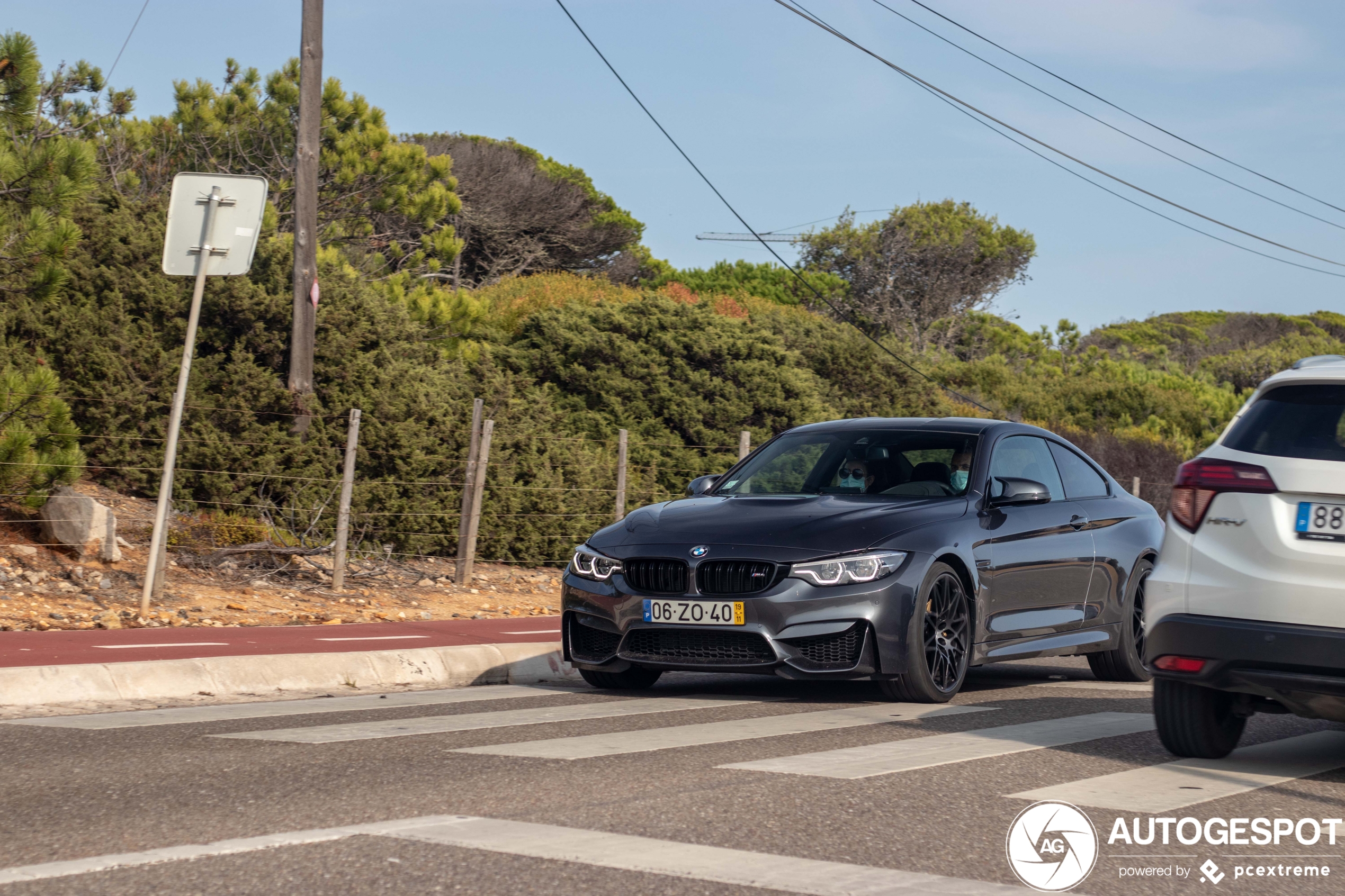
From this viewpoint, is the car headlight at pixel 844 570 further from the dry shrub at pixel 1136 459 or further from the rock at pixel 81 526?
the dry shrub at pixel 1136 459

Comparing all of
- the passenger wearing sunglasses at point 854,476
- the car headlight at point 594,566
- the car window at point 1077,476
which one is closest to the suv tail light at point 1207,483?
the passenger wearing sunglasses at point 854,476

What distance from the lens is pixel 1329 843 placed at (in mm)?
4367

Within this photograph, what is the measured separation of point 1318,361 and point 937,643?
263cm

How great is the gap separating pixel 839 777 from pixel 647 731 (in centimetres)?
136

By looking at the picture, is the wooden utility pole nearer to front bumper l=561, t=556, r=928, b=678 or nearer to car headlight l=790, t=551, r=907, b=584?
front bumper l=561, t=556, r=928, b=678

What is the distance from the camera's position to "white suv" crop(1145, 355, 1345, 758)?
5117 millimetres

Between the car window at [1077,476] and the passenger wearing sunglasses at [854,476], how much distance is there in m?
1.37

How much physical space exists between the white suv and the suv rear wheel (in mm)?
118

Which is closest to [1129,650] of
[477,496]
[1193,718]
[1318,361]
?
[1193,718]

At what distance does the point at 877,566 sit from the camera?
723 cm

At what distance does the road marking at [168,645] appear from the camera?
Answer: 8938mm

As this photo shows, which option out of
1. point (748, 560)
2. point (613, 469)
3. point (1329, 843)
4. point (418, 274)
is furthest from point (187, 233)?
point (418, 274)

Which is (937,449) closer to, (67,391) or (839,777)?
(839,777)

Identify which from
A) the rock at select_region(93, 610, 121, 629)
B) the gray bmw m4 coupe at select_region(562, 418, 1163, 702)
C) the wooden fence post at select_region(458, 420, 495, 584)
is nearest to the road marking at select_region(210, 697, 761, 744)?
the gray bmw m4 coupe at select_region(562, 418, 1163, 702)
